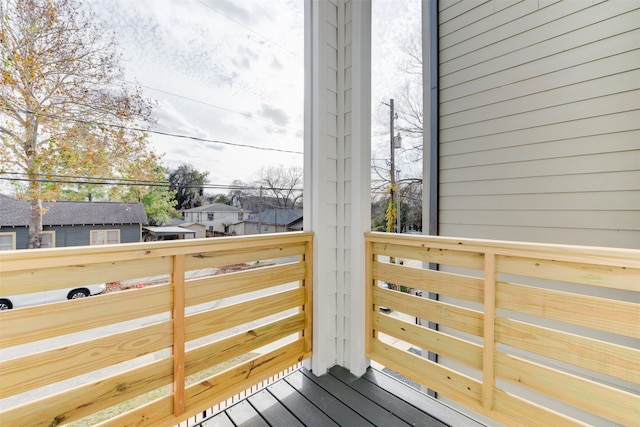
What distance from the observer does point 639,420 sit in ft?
3.77

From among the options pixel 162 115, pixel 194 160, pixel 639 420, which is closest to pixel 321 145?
pixel 194 160

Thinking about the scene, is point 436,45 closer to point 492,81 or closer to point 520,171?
point 492,81

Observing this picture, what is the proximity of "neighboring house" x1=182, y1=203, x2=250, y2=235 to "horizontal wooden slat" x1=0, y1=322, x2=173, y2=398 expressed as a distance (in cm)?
53

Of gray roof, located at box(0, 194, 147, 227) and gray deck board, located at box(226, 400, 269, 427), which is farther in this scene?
gray deck board, located at box(226, 400, 269, 427)

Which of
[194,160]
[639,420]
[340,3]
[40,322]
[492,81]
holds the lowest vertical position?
[639,420]

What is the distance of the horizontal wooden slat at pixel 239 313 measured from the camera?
1558 millimetres

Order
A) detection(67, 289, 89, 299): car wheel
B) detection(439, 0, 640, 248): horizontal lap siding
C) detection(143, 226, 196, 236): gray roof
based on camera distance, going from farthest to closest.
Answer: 1. detection(439, 0, 640, 248): horizontal lap siding
2. detection(143, 226, 196, 236): gray roof
3. detection(67, 289, 89, 299): car wheel

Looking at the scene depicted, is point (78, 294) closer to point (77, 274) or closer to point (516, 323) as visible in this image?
point (77, 274)

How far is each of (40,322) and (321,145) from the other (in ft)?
5.39

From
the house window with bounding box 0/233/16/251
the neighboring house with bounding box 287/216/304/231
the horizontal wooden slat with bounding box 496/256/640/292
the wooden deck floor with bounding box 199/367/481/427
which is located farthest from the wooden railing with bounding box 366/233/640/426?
the house window with bounding box 0/233/16/251

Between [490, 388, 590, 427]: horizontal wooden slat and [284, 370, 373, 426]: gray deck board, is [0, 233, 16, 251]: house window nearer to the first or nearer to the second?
[284, 370, 373, 426]: gray deck board

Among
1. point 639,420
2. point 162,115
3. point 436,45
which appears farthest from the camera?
point 436,45

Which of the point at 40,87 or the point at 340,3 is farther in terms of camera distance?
the point at 340,3

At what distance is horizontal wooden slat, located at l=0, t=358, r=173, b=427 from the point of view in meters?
1.15
